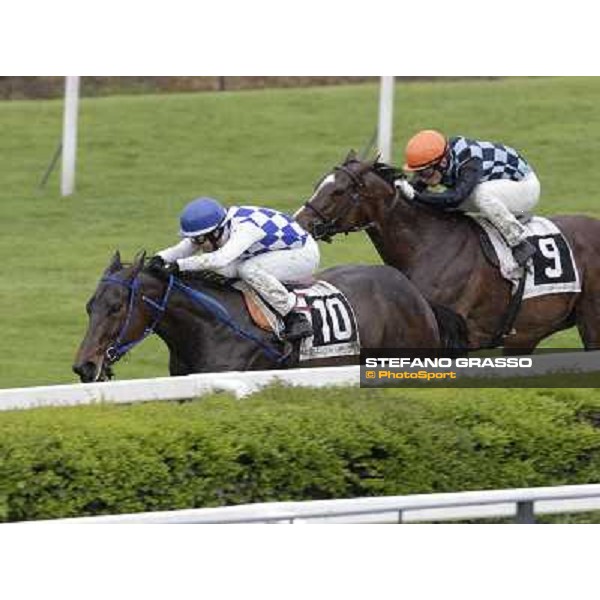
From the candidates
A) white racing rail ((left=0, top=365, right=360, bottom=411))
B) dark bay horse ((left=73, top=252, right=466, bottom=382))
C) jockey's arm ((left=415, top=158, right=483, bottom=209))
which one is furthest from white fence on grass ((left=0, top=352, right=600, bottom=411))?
jockey's arm ((left=415, top=158, right=483, bottom=209))

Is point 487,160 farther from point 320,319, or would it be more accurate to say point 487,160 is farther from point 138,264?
point 138,264

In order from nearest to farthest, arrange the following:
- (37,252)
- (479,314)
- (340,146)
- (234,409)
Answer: (234,409), (479,314), (37,252), (340,146)

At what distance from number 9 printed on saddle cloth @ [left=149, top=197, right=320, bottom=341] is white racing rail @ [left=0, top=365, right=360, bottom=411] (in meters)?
0.79

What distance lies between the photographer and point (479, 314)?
498 inches

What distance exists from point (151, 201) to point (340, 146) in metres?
2.78

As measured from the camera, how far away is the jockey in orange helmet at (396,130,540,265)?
12.7 meters

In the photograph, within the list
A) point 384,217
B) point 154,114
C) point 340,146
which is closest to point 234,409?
point 384,217

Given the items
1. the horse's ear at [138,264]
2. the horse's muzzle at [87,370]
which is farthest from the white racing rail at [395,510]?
the horse's ear at [138,264]

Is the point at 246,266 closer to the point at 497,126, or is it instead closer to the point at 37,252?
the point at 37,252

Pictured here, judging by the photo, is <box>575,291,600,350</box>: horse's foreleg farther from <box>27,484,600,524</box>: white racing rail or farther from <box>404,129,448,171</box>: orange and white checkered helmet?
<box>27,484,600,524</box>: white racing rail

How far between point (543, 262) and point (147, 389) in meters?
3.14

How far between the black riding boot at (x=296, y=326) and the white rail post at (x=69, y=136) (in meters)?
8.20

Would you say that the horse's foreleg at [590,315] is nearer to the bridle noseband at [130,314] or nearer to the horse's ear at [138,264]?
the bridle noseband at [130,314]

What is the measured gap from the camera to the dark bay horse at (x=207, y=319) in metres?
11.1
